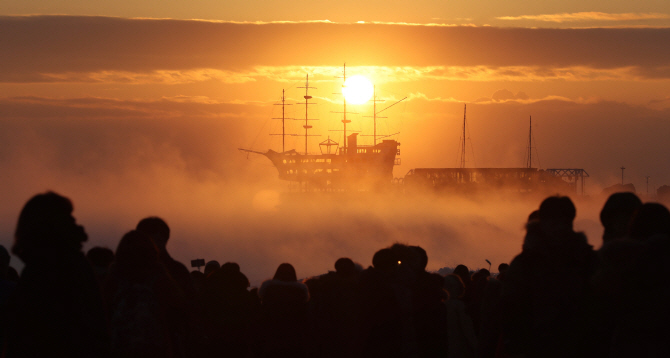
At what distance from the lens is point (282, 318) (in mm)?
8867

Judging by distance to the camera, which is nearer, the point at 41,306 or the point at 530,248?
the point at 41,306

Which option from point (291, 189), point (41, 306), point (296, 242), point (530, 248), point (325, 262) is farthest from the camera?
point (291, 189)

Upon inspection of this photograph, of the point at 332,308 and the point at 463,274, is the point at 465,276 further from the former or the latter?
the point at 332,308

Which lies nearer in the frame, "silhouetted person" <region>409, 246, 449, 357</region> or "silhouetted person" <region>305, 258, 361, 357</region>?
"silhouetted person" <region>409, 246, 449, 357</region>

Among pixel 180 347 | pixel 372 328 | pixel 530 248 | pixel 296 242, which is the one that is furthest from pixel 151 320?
pixel 296 242

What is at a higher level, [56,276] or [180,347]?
[56,276]

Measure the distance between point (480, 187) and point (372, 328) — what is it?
188m

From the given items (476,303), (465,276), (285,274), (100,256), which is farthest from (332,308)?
(465,276)

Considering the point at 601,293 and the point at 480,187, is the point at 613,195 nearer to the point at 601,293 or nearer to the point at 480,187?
the point at 601,293

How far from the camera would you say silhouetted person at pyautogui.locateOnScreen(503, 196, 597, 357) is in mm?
6023

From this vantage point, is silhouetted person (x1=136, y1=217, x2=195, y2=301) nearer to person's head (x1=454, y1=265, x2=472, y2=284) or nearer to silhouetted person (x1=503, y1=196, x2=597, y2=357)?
silhouetted person (x1=503, y1=196, x2=597, y2=357)

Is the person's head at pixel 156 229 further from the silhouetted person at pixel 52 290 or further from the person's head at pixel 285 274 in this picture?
the silhouetted person at pixel 52 290

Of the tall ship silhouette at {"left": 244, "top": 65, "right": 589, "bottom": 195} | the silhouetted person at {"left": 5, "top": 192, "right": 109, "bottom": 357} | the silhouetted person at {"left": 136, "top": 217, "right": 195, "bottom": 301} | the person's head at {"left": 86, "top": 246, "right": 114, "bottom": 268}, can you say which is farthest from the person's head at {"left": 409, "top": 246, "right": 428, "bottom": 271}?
the tall ship silhouette at {"left": 244, "top": 65, "right": 589, "bottom": 195}

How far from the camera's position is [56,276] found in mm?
5562
